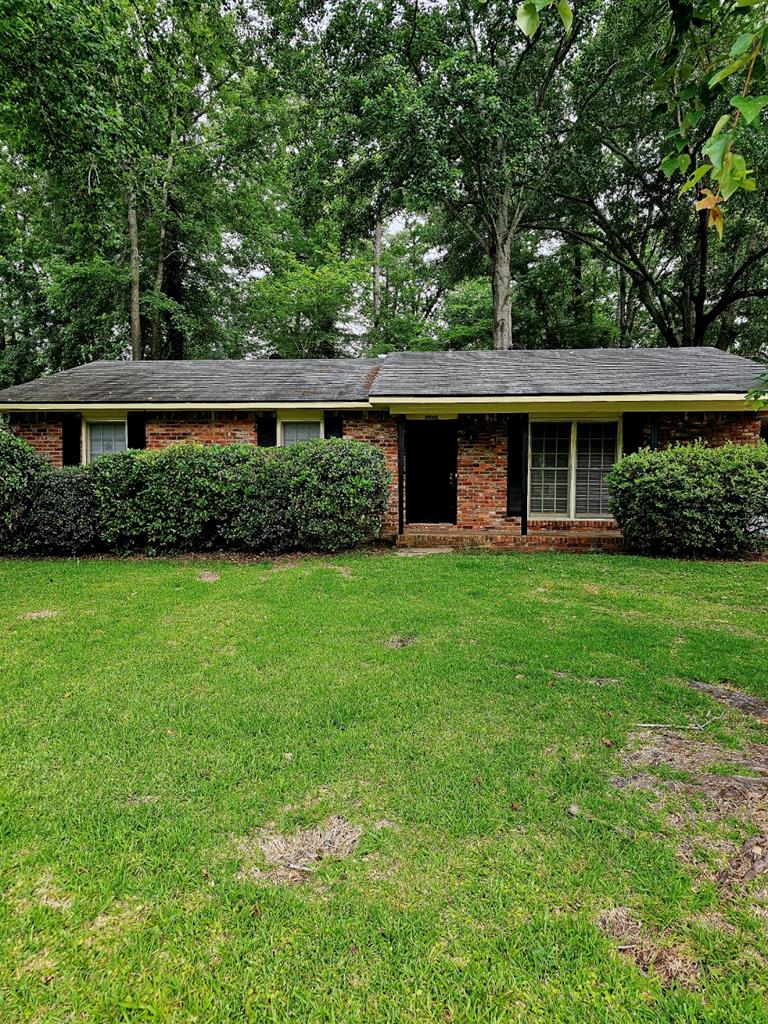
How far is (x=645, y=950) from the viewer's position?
175cm

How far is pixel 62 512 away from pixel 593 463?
9.49 metres

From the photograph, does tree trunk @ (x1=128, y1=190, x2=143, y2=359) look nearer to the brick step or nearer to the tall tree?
the tall tree

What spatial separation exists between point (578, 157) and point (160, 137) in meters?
12.7

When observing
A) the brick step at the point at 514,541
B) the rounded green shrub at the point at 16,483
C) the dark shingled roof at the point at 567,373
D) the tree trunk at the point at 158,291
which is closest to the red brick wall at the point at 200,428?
the rounded green shrub at the point at 16,483

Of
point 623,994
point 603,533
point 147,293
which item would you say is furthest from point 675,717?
point 147,293

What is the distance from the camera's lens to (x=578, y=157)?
1586 cm

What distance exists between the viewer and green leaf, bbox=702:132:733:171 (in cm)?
153

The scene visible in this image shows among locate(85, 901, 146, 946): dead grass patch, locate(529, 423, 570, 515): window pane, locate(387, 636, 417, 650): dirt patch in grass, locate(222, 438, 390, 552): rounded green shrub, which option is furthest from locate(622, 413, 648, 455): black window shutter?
locate(85, 901, 146, 946): dead grass patch

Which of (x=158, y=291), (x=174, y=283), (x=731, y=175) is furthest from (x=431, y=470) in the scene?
(x=174, y=283)

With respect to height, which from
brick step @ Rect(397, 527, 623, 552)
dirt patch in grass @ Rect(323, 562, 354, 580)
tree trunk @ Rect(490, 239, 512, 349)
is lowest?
dirt patch in grass @ Rect(323, 562, 354, 580)

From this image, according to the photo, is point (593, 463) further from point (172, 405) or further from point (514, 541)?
point (172, 405)

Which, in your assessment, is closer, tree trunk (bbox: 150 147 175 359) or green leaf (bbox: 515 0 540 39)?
green leaf (bbox: 515 0 540 39)

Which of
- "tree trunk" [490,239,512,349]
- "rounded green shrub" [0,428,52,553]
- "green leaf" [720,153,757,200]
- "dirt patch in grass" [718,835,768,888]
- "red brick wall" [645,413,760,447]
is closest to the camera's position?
"green leaf" [720,153,757,200]

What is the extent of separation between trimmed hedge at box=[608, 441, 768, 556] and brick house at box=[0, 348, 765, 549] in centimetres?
133
